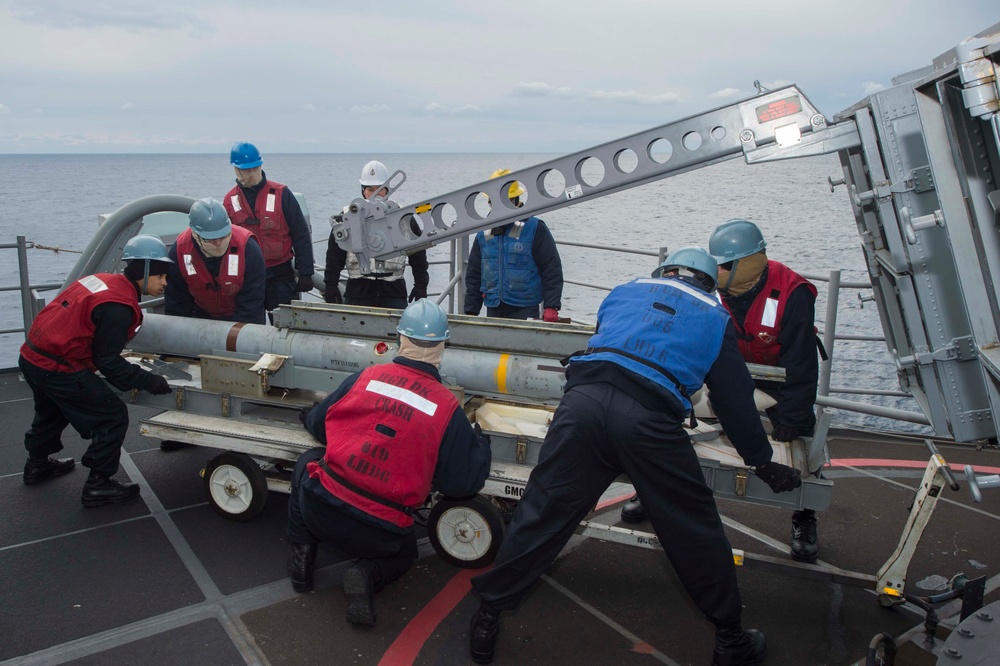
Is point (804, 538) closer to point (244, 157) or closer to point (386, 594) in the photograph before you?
point (386, 594)

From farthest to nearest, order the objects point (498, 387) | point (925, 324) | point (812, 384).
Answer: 1. point (498, 387)
2. point (812, 384)
3. point (925, 324)

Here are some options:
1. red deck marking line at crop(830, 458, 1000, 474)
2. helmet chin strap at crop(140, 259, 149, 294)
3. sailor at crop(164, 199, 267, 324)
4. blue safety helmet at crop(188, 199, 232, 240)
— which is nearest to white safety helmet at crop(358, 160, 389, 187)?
sailor at crop(164, 199, 267, 324)

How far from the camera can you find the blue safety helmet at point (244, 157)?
20.0 feet

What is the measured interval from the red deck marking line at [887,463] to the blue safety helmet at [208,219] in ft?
16.2

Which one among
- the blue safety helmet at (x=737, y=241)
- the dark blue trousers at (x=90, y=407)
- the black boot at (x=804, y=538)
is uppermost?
the blue safety helmet at (x=737, y=241)

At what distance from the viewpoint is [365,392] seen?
3641 millimetres

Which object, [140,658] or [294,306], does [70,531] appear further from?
[294,306]

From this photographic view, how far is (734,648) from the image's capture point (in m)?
3.36

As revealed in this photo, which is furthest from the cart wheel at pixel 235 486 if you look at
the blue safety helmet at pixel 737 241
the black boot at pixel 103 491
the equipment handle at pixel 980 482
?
the equipment handle at pixel 980 482

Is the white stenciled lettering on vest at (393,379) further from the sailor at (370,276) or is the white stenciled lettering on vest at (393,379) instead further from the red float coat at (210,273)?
the sailor at (370,276)

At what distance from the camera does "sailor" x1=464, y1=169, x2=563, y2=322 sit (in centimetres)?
586

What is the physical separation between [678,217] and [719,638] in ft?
35.1

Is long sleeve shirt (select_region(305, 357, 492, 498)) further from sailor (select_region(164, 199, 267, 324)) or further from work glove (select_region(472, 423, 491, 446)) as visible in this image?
sailor (select_region(164, 199, 267, 324))

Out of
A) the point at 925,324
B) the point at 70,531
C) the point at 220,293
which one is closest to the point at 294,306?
the point at 220,293
